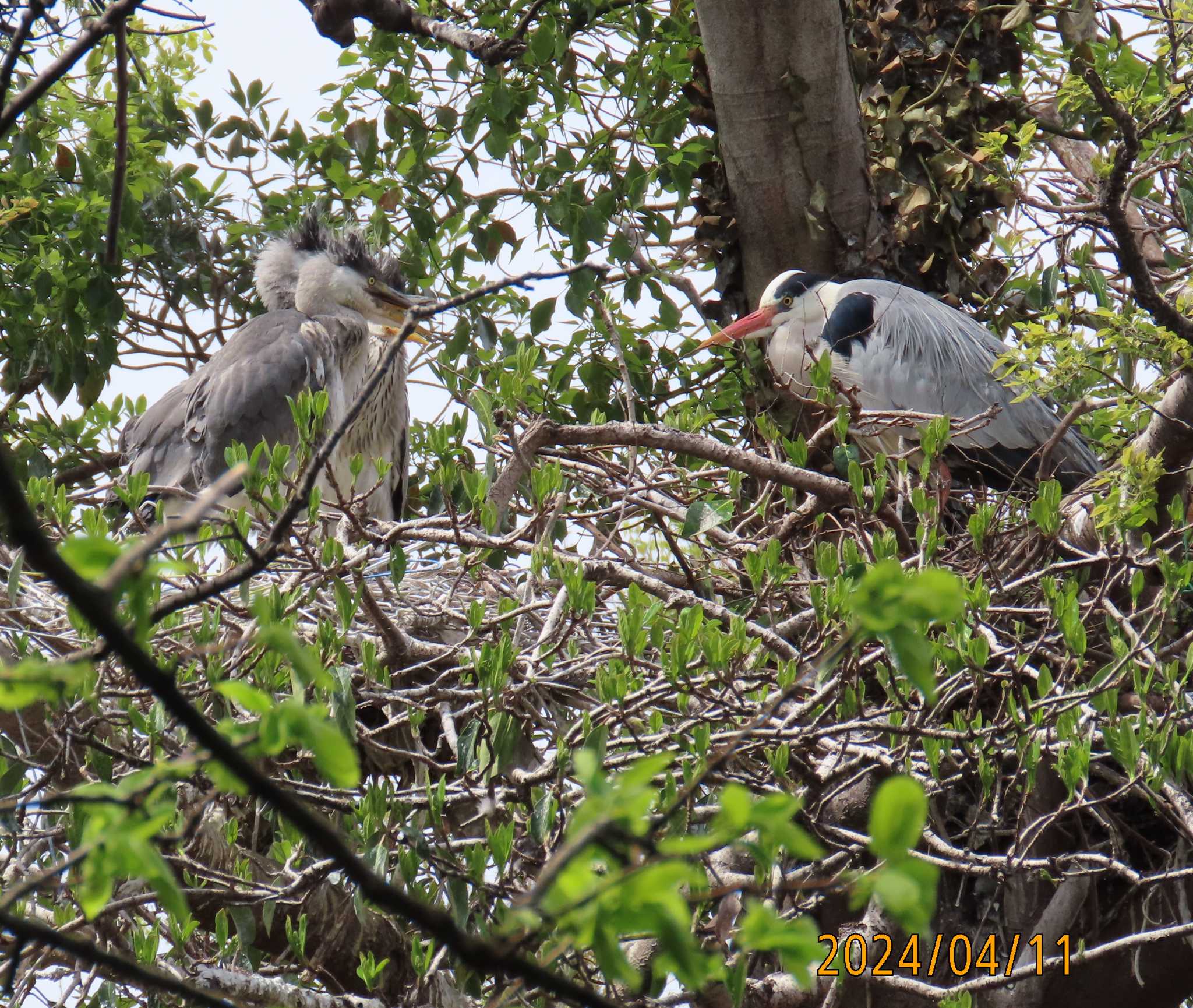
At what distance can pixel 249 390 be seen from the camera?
4164 millimetres

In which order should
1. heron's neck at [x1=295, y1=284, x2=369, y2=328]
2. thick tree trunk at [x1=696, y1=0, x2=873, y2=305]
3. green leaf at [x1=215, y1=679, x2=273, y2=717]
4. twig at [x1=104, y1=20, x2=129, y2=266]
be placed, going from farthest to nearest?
1. heron's neck at [x1=295, y1=284, x2=369, y2=328]
2. thick tree trunk at [x1=696, y1=0, x2=873, y2=305]
3. twig at [x1=104, y1=20, x2=129, y2=266]
4. green leaf at [x1=215, y1=679, x2=273, y2=717]

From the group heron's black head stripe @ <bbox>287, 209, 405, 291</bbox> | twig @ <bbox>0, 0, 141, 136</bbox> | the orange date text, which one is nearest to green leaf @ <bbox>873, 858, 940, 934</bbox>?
twig @ <bbox>0, 0, 141, 136</bbox>

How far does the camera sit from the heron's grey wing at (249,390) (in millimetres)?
4164

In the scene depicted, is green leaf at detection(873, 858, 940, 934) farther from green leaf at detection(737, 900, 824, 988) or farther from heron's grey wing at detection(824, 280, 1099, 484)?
heron's grey wing at detection(824, 280, 1099, 484)

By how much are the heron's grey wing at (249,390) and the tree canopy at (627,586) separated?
1.03ft

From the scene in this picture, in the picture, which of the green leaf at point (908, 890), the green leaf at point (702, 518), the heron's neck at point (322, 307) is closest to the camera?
the green leaf at point (908, 890)

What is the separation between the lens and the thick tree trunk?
3727mm

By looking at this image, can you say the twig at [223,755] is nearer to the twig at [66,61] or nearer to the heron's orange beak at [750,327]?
the twig at [66,61]

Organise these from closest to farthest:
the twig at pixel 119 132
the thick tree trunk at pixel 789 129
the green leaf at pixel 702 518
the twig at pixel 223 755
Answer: the twig at pixel 223 755, the twig at pixel 119 132, the green leaf at pixel 702 518, the thick tree trunk at pixel 789 129

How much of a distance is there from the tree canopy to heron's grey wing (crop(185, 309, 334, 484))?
313mm

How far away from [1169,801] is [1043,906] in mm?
862

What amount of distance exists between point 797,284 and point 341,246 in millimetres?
1971

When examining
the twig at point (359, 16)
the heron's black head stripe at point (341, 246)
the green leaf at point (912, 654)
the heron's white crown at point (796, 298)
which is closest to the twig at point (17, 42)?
the green leaf at point (912, 654)

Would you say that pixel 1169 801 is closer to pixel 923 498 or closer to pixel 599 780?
pixel 923 498
